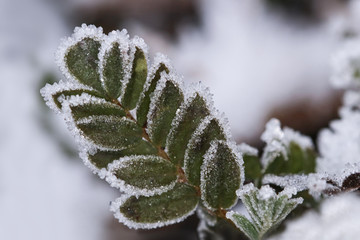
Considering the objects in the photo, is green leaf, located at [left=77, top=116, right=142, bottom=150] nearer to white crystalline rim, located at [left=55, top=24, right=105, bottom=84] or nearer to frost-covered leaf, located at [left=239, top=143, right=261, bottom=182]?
white crystalline rim, located at [left=55, top=24, right=105, bottom=84]

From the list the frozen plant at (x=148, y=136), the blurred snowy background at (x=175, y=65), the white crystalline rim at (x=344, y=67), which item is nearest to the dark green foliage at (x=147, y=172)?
the frozen plant at (x=148, y=136)

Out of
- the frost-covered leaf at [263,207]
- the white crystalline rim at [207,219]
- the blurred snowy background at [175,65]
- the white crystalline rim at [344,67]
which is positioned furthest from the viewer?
the blurred snowy background at [175,65]

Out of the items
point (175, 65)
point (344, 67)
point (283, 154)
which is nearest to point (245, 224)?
point (283, 154)

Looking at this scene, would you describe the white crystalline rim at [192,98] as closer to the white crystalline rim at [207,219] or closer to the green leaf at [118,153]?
the green leaf at [118,153]

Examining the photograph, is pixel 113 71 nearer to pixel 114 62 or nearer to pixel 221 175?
pixel 114 62

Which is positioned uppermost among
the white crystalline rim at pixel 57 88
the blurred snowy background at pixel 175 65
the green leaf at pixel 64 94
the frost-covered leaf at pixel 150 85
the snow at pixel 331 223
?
the blurred snowy background at pixel 175 65

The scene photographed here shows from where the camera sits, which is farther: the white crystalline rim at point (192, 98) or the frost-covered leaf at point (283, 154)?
the frost-covered leaf at point (283, 154)

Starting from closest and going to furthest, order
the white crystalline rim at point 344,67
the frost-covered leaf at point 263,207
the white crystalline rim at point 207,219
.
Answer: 1. the frost-covered leaf at point 263,207
2. the white crystalline rim at point 207,219
3. the white crystalline rim at point 344,67

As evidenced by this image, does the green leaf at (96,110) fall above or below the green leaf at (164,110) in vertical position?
above
